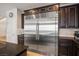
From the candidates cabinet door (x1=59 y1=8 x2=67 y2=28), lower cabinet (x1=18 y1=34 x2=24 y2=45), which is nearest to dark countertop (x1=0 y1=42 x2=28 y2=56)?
lower cabinet (x1=18 y1=34 x2=24 y2=45)

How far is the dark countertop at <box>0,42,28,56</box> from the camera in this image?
103cm

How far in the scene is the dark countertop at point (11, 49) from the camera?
1032 millimetres

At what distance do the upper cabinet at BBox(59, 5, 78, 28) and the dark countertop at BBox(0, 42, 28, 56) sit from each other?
0.47m

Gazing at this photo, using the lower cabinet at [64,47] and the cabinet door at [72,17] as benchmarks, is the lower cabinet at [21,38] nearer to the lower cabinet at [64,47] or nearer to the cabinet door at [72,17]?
the lower cabinet at [64,47]

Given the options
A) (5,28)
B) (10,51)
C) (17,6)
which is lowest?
(10,51)

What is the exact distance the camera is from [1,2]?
1036mm

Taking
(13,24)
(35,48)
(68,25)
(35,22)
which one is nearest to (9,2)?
(13,24)

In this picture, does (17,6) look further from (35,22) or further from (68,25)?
(68,25)

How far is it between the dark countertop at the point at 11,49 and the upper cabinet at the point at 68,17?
465mm

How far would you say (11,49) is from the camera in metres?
1.08

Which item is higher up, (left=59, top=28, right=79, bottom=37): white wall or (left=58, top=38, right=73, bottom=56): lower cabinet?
(left=59, top=28, right=79, bottom=37): white wall

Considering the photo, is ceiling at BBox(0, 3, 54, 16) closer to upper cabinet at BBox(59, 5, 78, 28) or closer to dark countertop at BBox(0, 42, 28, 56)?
upper cabinet at BBox(59, 5, 78, 28)

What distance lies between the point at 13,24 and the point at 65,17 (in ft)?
1.78

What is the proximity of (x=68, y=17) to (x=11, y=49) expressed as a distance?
69 centimetres
